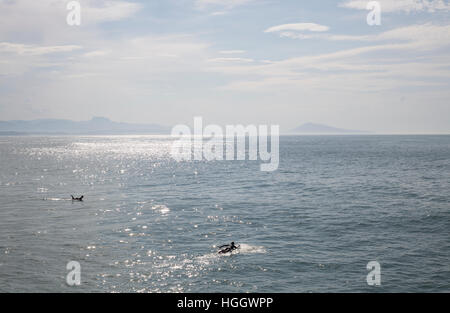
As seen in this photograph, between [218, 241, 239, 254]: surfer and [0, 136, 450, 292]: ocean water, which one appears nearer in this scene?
[0, 136, 450, 292]: ocean water

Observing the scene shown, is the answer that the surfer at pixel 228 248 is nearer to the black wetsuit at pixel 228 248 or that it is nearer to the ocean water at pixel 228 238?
the black wetsuit at pixel 228 248

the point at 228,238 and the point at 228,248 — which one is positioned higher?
the point at 228,248

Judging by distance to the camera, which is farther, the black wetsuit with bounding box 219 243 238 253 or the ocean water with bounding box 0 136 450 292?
the black wetsuit with bounding box 219 243 238 253

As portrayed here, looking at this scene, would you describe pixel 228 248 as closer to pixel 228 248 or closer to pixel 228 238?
pixel 228 248

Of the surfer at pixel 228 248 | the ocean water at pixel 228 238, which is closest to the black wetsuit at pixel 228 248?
the surfer at pixel 228 248

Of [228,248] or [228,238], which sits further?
[228,238]

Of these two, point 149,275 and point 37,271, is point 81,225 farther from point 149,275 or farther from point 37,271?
point 149,275

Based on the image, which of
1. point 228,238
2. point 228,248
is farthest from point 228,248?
point 228,238

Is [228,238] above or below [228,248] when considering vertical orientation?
below

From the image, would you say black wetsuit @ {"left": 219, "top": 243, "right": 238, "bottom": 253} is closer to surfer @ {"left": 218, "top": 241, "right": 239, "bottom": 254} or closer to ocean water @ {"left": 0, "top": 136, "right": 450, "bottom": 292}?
surfer @ {"left": 218, "top": 241, "right": 239, "bottom": 254}

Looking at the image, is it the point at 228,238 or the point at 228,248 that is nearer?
the point at 228,248

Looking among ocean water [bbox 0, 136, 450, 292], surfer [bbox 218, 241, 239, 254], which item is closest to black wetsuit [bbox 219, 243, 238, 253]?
surfer [bbox 218, 241, 239, 254]
